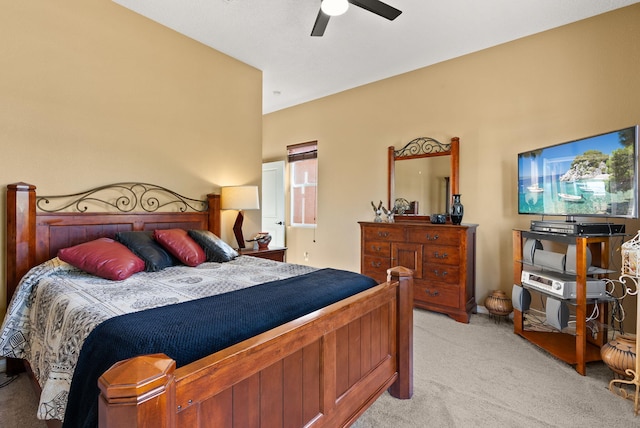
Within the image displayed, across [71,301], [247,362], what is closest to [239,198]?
[71,301]

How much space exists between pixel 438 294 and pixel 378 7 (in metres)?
2.78

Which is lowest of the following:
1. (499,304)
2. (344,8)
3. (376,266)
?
(499,304)

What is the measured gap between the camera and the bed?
0.71 meters

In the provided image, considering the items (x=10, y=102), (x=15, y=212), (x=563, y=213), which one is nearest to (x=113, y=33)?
(x=10, y=102)

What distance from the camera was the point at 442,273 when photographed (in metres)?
3.26

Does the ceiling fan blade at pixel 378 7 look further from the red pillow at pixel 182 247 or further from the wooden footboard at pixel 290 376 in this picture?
the red pillow at pixel 182 247

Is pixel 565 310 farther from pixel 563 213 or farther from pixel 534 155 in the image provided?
pixel 534 155

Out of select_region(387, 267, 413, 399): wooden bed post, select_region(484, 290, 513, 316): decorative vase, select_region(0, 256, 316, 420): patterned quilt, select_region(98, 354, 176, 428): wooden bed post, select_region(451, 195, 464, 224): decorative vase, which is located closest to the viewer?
select_region(98, 354, 176, 428): wooden bed post

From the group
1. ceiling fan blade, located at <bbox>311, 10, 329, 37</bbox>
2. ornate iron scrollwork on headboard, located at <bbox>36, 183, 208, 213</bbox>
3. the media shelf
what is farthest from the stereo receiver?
ornate iron scrollwork on headboard, located at <bbox>36, 183, 208, 213</bbox>

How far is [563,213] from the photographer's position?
2551 mm

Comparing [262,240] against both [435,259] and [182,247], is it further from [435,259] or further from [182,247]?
[435,259]

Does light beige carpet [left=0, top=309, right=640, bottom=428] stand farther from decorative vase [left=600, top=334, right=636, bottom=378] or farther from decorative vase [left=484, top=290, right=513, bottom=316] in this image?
decorative vase [left=484, top=290, right=513, bottom=316]

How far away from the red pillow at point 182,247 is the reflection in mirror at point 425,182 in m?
2.64

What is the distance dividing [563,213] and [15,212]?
4.20m
